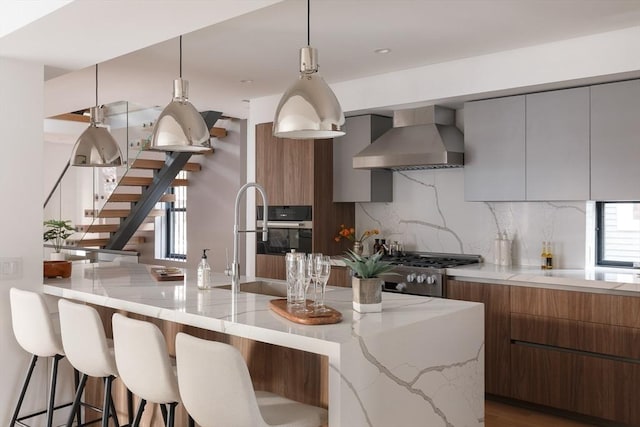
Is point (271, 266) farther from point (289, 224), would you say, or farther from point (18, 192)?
point (18, 192)

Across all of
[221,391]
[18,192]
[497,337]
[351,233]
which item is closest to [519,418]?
[497,337]

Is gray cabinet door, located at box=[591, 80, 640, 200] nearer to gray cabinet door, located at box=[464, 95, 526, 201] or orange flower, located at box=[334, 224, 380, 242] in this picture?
gray cabinet door, located at box=[464, 95, 526, 201]

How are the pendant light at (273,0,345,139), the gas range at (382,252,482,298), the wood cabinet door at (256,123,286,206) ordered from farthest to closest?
the wood cabinet door at (256,123,286,206)
the gas range at (382,252,482,298)
the pendant light at (273,0,345,139)

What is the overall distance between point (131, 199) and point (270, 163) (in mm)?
2878

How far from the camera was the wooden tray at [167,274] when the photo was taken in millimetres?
3652

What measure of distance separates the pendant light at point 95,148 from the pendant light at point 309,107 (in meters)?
1.72

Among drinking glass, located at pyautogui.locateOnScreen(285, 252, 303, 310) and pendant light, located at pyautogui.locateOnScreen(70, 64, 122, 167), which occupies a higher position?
pendant light, located at pyautogui.locateOnScreen(70, 64, 122, 167)

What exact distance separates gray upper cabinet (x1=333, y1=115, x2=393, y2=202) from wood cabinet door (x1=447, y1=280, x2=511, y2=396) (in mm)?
1403

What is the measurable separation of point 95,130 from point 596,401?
362cm

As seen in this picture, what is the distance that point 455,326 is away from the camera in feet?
8.53

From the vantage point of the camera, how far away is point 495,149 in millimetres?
4426

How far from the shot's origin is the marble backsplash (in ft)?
14.6

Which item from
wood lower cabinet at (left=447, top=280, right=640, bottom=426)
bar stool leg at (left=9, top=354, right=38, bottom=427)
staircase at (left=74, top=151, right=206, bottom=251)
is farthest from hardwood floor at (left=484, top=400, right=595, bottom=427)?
staircase at (left=74, top=151, right=206, bottom=251)

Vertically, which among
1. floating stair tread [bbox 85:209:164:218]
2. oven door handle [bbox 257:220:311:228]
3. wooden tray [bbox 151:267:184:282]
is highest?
floating stair tread [bbox 85:209:164:218]
